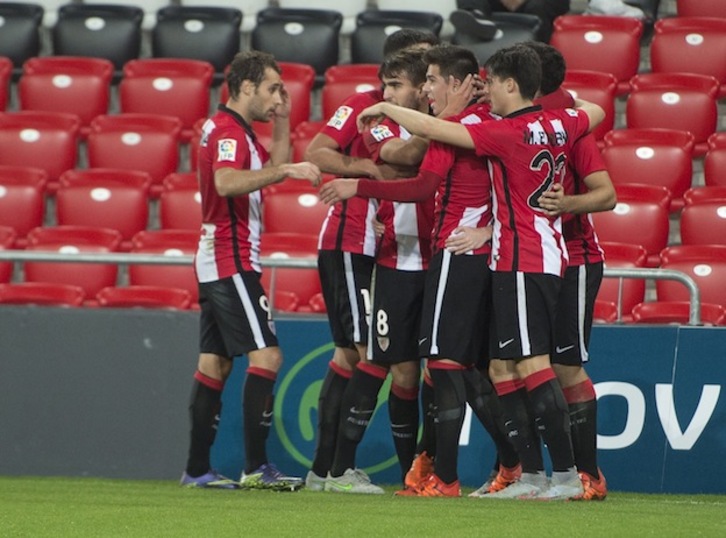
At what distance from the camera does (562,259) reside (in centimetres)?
611

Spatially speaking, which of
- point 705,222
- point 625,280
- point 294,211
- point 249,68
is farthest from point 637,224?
point 249,68

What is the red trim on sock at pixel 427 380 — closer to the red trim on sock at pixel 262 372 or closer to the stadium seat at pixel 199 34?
the red trim on sock at pixel 262 372

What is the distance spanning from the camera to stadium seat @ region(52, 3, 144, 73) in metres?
11.7

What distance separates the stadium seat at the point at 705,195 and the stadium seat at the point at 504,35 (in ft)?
6.72

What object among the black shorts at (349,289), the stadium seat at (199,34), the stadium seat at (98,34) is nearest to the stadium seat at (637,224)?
the black shorts at (349,289)

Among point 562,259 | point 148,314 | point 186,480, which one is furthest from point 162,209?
point 562,259

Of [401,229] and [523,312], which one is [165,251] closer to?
[401,229]

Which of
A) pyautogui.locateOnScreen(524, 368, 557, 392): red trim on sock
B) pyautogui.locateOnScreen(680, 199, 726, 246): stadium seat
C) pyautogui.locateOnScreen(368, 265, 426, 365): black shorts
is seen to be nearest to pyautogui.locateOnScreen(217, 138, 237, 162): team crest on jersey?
pyautogui.locateOnScreen(368, 265, 426, 365): black shorts

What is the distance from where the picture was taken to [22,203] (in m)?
10.0

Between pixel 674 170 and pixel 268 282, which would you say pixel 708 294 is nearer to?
pixel 674 170

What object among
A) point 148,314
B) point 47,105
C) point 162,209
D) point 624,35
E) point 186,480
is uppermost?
point 624,35

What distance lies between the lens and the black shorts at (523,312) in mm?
5992

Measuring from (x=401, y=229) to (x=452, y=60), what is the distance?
82 centimetres

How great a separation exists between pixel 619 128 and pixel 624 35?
691mm
